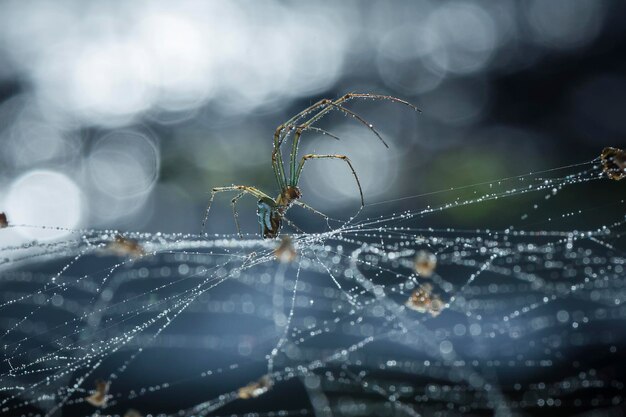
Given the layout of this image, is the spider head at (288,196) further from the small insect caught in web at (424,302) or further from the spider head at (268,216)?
the small insect caught in web at (424,302)

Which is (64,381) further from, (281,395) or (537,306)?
(537,306)

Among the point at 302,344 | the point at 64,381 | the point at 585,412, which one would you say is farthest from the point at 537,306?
the point at 64,381

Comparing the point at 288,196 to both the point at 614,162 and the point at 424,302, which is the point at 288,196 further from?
the point at 614,162

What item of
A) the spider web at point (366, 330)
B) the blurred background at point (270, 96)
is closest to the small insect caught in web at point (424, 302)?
the spider web at point (366, 330)

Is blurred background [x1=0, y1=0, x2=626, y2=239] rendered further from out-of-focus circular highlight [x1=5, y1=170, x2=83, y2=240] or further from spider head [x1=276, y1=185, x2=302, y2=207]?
spider head [x1=276, y1=185, x2=302, y2=207]

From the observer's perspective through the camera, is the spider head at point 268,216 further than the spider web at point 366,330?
No

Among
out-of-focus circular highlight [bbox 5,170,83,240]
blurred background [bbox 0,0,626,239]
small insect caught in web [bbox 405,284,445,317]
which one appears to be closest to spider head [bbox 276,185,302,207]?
small insect caught in web [bbox 405,284,445,317]
